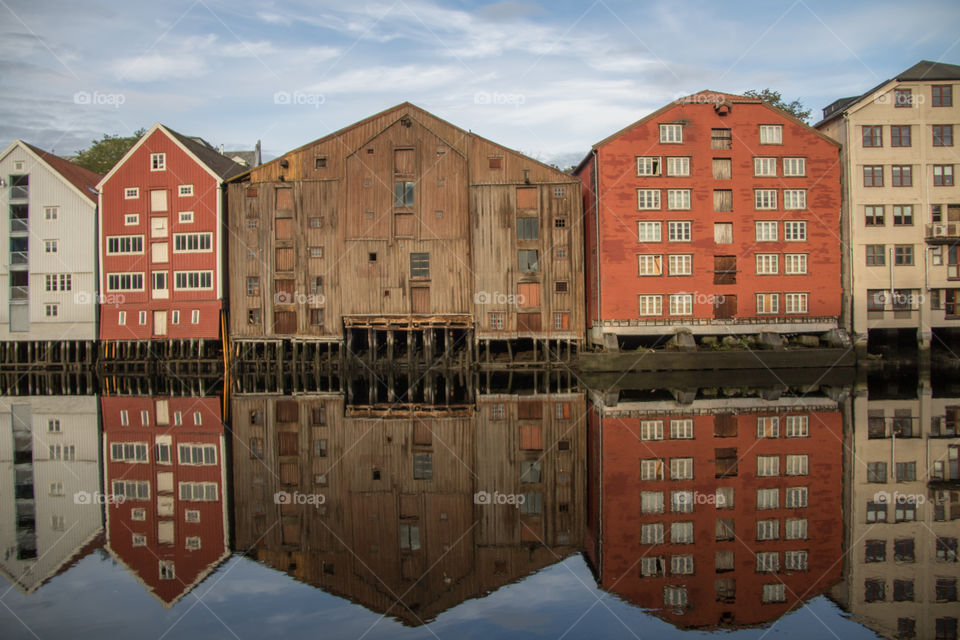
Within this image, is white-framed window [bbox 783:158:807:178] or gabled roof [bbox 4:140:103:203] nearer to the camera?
white-framed window [bbox 783:158:807:178]

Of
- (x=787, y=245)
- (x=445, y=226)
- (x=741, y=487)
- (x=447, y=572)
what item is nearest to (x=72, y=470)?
(x=447, y=572)

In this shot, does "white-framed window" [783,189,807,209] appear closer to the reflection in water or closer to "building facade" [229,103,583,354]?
"building facade" [229,103,583,354]

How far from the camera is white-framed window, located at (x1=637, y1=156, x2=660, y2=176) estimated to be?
127ft

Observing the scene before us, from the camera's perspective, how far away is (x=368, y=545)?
11430mm

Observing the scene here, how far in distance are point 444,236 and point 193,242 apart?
15640 millimetres

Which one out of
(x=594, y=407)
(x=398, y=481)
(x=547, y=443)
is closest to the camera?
(x=398, y=481)

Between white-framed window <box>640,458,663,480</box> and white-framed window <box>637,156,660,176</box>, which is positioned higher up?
white-framed window <box>637,156,660,176</box>

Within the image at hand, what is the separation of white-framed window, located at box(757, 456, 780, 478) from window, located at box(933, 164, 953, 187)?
31171mm

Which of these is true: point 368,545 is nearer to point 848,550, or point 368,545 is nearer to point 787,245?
point 848,550

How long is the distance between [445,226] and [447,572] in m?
31.1

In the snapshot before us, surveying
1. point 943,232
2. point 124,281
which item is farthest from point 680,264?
point 124,281

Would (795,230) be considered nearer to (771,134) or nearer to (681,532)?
(771,134)

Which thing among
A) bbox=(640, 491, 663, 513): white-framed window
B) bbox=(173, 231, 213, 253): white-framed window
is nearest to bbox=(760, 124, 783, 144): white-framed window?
bbox=(640, 491, 663, 513): white-framed window

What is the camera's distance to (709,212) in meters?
38.8
